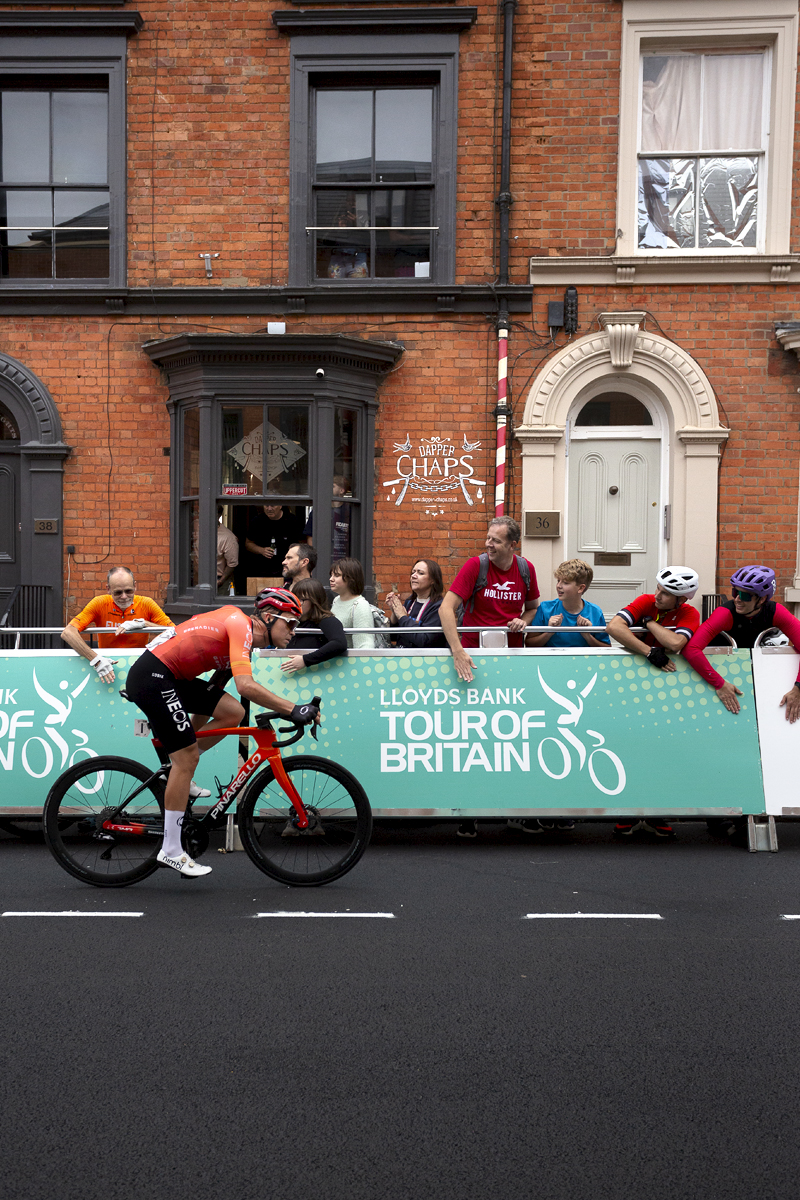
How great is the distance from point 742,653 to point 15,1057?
487cm

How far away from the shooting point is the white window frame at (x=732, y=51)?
10.2 metres

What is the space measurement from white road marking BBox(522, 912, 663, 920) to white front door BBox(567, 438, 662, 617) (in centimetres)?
594

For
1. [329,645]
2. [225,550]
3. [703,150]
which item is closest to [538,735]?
[329,645]

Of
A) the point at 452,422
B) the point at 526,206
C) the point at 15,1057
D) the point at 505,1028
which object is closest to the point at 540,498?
the point at 452,422

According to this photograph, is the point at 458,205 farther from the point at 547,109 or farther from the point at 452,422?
the point at 452,422

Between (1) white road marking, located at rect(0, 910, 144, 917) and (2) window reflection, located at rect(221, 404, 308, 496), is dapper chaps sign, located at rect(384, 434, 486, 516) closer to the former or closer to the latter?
(2) window reflection, located at rect(221, 404, 308, 496)

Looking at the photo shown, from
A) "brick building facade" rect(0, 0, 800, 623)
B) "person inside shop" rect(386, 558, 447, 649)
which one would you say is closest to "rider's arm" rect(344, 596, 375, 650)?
"person inside shop" rect(386, 558, 447, 649)

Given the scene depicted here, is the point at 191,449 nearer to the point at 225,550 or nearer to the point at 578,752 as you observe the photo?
the point at 225,550

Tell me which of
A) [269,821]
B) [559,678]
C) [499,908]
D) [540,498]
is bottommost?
[499,908]

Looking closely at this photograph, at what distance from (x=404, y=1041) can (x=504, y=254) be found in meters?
8.63

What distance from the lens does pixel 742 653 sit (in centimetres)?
658

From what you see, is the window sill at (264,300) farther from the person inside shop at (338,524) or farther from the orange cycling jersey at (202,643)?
the orange cycling jersey at (202,643)

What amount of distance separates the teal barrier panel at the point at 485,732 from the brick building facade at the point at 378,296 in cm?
409

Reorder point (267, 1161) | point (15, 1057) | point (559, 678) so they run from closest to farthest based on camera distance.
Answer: point (267, 1161) → point (15, 1057) → point (559, 678)
